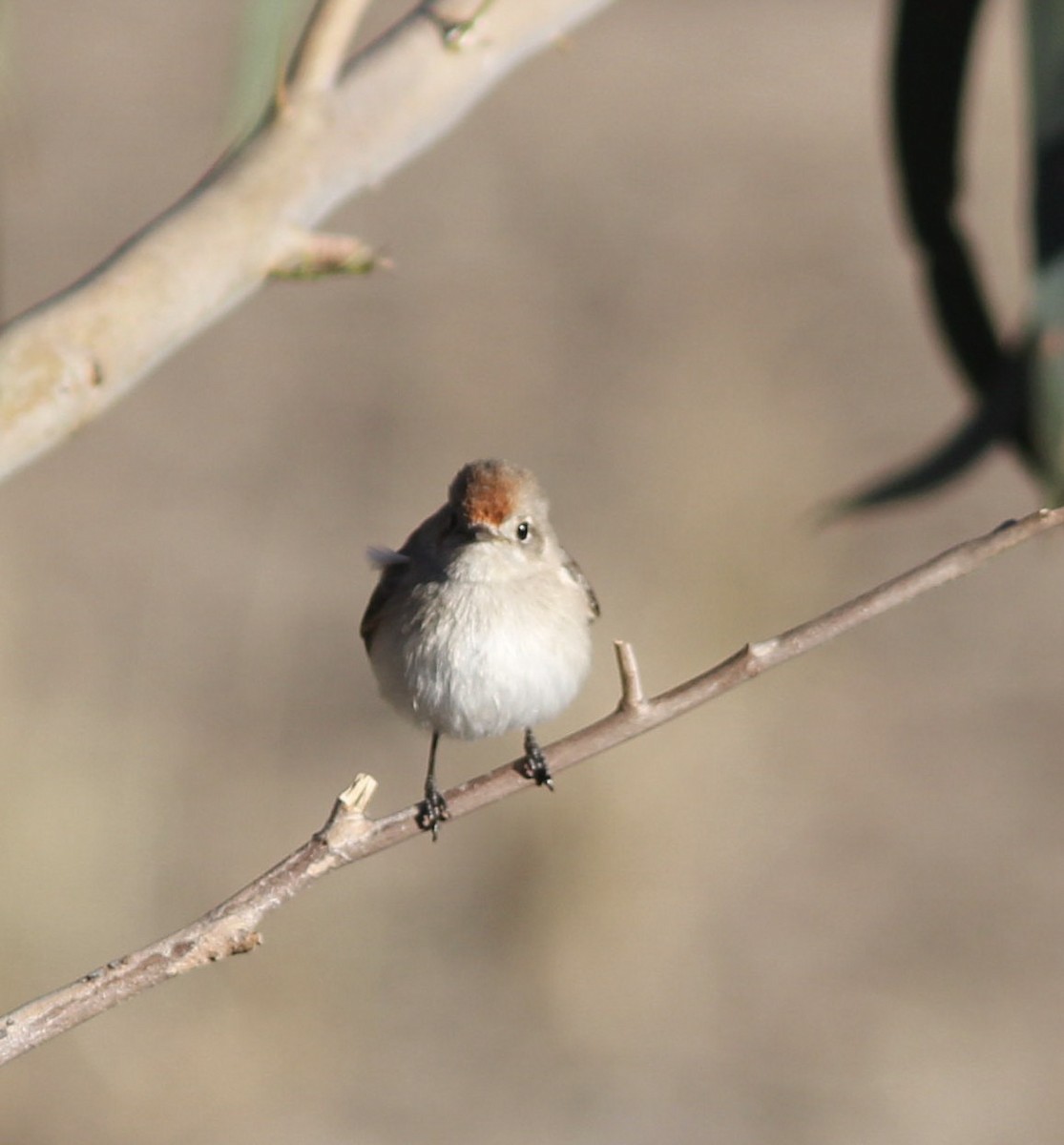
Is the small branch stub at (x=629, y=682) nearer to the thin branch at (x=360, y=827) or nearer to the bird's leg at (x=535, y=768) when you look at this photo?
the thin branch at (x=360, y=827)

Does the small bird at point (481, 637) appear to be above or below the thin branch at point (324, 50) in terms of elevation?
below


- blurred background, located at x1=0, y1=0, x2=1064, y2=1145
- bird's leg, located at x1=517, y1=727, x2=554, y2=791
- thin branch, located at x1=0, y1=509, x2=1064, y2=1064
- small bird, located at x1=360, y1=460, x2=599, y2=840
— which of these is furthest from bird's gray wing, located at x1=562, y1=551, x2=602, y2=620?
thin branch, located at x1=0, y1=509, x2=1064, y2=1064

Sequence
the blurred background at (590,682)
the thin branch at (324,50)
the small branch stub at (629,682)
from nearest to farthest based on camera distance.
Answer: the small branch stub at (629,682) < the thin branch at (324,50) < the blurred background at (590,682)

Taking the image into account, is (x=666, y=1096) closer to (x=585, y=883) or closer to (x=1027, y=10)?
(x=585, y=883)

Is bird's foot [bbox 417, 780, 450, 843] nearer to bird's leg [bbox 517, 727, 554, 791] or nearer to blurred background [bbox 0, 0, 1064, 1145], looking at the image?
bird's leg [bbox 517, 727, 554, 791]

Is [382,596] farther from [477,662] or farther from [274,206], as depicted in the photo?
[274,206]

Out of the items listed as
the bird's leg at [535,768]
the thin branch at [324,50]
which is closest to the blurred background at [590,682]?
the bird's leg at [535,768]

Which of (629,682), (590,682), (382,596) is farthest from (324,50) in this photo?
(590,682)
